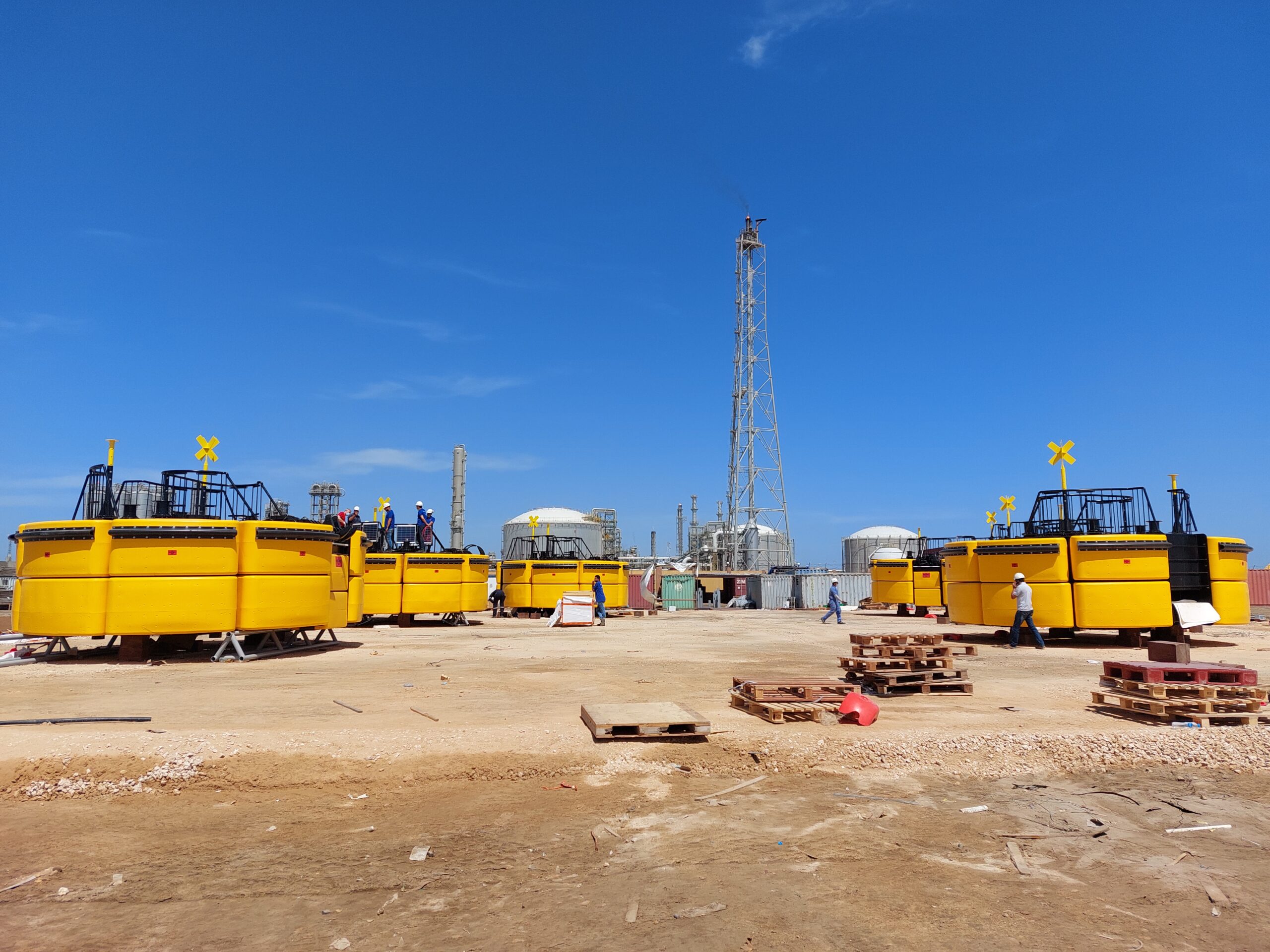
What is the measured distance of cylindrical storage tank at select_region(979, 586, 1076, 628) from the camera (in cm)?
1897

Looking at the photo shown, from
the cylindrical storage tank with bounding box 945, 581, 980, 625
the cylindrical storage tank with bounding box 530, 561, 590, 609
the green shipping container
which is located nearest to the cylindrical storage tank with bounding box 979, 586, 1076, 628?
the cylindrical storage tank with bounding box 945, 581, 980, 625

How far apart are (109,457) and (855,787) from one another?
15994 millimetres

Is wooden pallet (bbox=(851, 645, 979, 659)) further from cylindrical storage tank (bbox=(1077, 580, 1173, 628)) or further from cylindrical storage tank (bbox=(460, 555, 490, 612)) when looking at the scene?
cylindrical storage tank (bbox=(460, 555, 490, 612))

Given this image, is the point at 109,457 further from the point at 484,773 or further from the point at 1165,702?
the point at 1165,702

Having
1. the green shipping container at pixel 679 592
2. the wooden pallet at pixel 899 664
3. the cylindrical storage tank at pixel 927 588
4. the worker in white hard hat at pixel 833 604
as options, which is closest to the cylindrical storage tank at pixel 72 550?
the wooden pallet at pixel 899 664

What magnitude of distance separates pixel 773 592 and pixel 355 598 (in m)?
30.6

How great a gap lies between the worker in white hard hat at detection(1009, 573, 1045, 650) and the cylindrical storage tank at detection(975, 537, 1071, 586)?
0.56 m

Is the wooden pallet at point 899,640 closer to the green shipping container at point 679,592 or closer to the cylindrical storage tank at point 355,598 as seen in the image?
the cylindrical storage tank at point 355,598

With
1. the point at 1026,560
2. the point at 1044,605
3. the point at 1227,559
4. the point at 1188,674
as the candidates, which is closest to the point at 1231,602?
the point at 1227,559

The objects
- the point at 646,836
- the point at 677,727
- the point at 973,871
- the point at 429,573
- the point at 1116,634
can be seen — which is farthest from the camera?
the point at 429,573

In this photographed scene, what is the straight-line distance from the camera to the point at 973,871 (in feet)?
16.2

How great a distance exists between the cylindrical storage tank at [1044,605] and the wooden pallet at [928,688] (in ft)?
29.0

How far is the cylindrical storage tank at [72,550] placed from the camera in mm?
14734

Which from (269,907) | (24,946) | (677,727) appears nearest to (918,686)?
(677,727)
